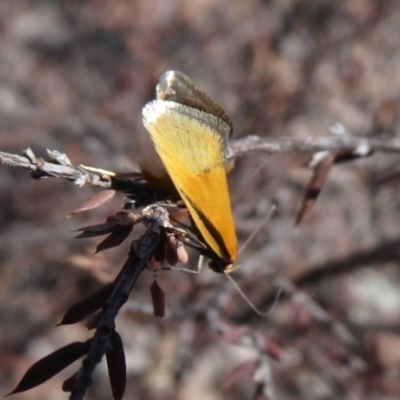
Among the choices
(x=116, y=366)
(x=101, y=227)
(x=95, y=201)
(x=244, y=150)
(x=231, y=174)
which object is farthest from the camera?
(x=231, y=174)

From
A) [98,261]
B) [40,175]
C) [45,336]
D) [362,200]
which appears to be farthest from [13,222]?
[40,175]

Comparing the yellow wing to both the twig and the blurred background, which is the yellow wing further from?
the blurred background

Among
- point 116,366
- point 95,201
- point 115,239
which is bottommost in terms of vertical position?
point 116,366

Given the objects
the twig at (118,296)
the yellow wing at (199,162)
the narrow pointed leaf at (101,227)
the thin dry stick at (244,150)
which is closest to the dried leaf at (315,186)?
the thin dry stick at (244,150)

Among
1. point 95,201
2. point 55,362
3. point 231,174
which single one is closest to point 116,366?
Result: point 55,362

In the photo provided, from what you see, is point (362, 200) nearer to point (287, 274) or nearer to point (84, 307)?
point (287, 274)

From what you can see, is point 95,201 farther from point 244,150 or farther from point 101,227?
point 244,150

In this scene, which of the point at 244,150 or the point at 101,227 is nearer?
the point at 101,227

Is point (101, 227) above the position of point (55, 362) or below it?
above
